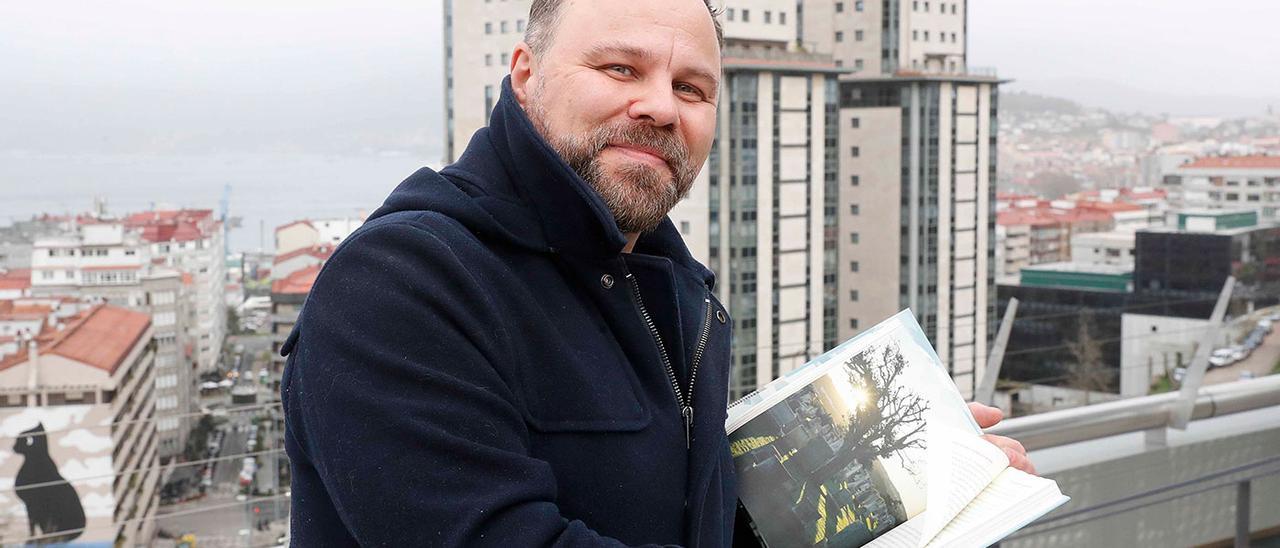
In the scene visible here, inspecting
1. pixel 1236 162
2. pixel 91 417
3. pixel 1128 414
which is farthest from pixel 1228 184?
pixel 1128 414

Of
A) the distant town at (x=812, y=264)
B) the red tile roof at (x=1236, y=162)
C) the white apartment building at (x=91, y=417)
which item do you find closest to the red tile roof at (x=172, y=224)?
the distant town at (x=812, y=264)

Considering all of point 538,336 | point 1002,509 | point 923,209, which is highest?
point 538,336

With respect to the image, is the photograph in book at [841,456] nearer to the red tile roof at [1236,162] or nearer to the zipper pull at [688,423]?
the zipper pull at [688,423]

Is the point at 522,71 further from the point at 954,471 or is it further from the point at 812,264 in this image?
the point at 812,264

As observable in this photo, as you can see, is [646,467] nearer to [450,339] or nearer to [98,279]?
[450,339]

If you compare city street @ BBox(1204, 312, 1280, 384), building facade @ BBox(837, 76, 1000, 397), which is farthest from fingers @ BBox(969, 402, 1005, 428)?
building facade @ BBox(837, 76, 1000, 397)

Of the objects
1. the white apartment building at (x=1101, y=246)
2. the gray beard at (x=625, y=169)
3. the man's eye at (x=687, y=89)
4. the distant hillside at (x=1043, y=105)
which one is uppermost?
the distant hillside at (x=1043, y=105)

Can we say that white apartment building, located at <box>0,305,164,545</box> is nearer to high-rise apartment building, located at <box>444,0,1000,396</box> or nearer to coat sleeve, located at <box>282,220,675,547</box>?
coat sleeve, located at <box>282,220,675,547</box>

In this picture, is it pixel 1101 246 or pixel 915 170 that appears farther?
pixel 915 170
